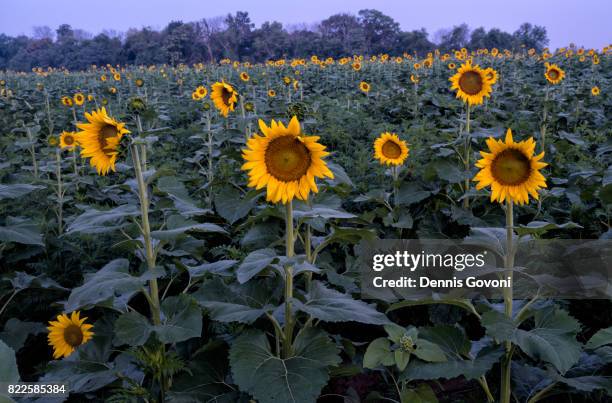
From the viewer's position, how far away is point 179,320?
2135 mm

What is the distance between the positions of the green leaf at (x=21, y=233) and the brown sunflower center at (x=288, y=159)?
4.97ft

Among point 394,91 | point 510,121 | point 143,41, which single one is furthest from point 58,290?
point 143,41

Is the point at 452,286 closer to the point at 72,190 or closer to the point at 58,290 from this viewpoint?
the point at 58,290

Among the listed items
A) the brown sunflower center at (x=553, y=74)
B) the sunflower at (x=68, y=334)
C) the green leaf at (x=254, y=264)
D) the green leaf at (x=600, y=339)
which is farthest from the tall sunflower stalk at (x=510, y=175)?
the brown sunflower center at (x=553, y=74)

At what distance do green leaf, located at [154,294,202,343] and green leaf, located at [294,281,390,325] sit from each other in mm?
426

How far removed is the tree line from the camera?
38281 mm

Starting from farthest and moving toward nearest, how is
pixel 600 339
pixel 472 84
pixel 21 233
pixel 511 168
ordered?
pixel 472 84 < pixel 21 233 < pixel 511 168 < pixel 600 339

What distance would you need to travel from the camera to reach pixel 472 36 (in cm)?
4056

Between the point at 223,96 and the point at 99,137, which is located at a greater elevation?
A: the point at 223,96

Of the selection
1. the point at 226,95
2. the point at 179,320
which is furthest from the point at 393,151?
the point at 179,320

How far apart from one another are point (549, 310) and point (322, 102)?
7.87 metres

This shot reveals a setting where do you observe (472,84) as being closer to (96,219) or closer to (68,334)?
(96,219)

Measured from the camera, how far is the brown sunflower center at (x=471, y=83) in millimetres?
4410

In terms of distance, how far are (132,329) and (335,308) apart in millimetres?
860
